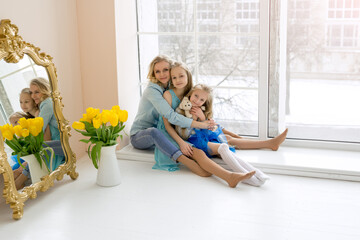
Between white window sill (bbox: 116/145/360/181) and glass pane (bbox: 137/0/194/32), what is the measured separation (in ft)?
3.01

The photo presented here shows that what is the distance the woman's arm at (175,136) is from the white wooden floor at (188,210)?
0.15 meters

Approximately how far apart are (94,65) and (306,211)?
1719 millimetres

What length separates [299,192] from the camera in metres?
2.37

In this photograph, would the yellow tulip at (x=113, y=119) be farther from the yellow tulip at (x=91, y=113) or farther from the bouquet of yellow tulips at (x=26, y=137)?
the bouquet of yellow tulips at (x=26, y=137)

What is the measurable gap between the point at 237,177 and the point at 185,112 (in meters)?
0.58

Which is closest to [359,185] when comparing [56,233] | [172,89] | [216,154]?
[216,154]

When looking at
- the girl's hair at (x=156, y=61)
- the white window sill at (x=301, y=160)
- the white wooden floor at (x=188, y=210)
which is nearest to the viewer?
the white wooden floor at (x=188, y=210)

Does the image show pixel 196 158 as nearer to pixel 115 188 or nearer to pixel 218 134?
pixel 218 134

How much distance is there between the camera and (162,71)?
2809mm

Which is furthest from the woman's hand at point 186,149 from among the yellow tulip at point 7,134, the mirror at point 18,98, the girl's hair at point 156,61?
the yellow tulip at point 7,134

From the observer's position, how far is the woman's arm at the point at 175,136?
271 centimetres

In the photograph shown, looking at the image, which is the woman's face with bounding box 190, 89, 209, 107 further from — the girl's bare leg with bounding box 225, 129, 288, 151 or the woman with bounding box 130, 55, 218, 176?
the girl's bare leg with bounding box 225, 129, 288, 151

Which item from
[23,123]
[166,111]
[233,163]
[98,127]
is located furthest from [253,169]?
[23,123]

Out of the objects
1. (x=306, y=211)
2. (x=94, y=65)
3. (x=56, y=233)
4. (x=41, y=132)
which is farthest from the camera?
(x=94, y=65)
